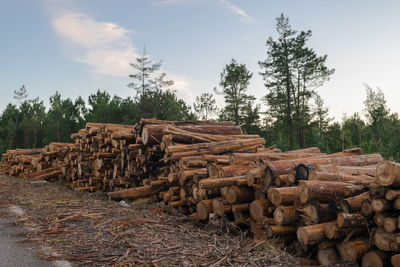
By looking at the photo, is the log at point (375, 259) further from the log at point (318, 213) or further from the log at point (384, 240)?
the log at point (318, 213)

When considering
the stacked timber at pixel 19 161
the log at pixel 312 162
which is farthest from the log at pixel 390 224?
the stacked timber at pixel 19 161

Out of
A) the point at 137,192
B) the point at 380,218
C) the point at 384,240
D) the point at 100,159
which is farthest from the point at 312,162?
the point at 100,159

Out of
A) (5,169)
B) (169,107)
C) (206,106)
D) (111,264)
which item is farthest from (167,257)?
(206,106)

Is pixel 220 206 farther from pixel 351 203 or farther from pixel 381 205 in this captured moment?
pixel 381 205

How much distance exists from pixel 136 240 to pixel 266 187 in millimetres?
2208

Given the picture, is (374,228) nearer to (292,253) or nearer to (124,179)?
(292,253)

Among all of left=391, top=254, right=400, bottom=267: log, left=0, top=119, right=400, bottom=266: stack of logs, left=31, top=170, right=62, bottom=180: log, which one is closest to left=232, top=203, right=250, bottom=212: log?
left=0, top=119, right=400, bottom=266: stack of logs

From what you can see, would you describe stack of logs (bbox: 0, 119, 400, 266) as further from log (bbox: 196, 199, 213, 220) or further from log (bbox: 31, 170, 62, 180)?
log (bbox: 31, 170, 62, 180)

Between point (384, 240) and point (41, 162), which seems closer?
point (384, 240)

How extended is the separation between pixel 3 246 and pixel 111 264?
2037mm

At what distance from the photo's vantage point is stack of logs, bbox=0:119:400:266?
3.99m

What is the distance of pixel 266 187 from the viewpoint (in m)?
5.14

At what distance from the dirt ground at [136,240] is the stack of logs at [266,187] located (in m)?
0.41

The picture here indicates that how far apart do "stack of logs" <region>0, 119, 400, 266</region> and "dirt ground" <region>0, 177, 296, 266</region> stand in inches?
16.0
